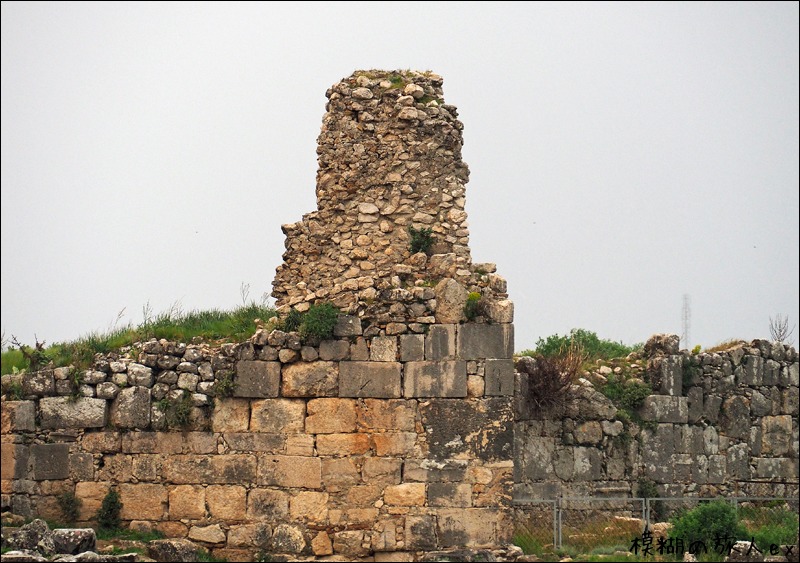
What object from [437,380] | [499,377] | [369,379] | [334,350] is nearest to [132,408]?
[334,350]

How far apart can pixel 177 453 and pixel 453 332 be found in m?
4.13

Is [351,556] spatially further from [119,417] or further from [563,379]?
[563,379]

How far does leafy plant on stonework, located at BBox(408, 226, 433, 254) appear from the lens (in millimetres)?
20391

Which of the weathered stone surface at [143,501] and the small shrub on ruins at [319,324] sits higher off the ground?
the small shrub on ruins at [319,324]

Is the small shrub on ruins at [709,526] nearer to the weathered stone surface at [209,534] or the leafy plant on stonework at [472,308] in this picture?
the leafy plant on stonework at [472,308]

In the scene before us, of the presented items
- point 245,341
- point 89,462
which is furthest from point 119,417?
point 245,341

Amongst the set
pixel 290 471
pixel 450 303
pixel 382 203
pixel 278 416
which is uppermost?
pixel 382 203

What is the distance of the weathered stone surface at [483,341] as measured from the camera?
19.9 metres

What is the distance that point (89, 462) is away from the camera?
20.9 meters

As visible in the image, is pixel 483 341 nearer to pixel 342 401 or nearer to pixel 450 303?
pixel 450 303

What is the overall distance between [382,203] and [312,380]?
2559mm

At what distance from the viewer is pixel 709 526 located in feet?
68.4

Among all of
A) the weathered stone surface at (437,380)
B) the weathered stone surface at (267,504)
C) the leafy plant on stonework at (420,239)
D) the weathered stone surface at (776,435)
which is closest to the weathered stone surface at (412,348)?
the weathered stone surface at (437,380)

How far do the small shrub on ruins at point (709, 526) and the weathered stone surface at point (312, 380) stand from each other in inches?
204
